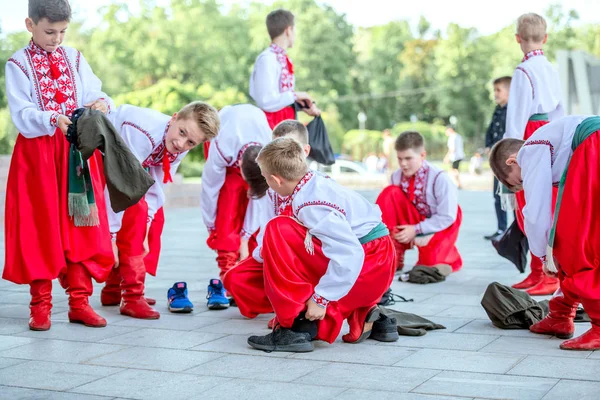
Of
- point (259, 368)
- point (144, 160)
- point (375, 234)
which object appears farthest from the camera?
point (144, 160)

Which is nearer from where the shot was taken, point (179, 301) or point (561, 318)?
point (561, 318)

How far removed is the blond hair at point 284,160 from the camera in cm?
414

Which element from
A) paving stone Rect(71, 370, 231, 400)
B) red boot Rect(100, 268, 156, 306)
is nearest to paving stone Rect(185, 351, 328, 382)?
paving stone Rect(71, 370, 231, 400)

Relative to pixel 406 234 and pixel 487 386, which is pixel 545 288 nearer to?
pixel 406 234

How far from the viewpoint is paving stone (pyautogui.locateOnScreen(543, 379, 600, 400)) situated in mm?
3277

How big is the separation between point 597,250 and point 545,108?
262 cm

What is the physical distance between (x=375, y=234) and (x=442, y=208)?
259 cm

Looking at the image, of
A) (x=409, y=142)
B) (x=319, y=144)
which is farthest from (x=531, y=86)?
(x=319, y=144)

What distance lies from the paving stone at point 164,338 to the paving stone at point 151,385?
1.95 feet

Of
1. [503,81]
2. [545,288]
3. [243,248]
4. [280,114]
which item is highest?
[503,81]

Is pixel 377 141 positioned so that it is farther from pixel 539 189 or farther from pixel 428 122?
pixel 539 189

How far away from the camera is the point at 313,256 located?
165 inches

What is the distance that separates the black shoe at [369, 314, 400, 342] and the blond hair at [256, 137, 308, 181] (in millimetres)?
865

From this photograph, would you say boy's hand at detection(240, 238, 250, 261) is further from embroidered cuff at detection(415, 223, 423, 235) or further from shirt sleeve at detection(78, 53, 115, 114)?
embroidered cuff at detection(415, 223, 423, 235)
